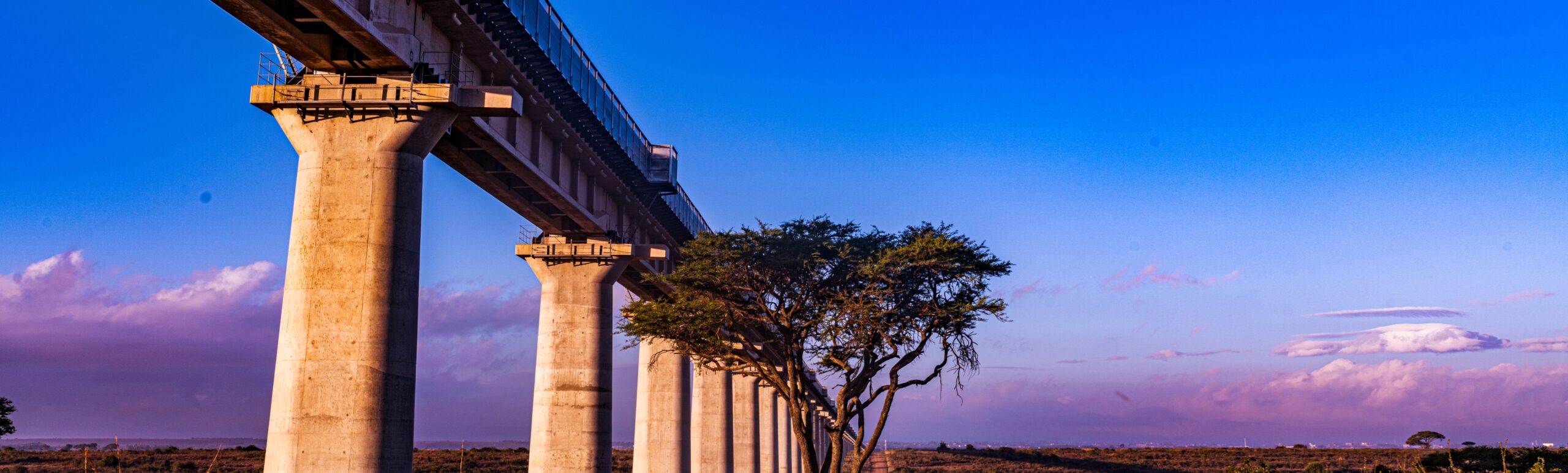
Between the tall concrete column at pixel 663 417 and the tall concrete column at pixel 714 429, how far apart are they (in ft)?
33.3

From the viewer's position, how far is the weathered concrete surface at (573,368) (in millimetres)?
42500

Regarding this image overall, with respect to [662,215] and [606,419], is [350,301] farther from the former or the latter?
[662,215]

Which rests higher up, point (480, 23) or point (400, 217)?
point (480, 23)

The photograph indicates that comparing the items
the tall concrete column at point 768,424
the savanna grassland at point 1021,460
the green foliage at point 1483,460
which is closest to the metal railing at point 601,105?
the savanna grassland at point 1021,460

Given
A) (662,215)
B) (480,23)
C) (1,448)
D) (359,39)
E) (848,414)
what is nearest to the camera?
(359,39)

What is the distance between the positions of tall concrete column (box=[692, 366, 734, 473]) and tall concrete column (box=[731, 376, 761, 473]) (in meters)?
9.02

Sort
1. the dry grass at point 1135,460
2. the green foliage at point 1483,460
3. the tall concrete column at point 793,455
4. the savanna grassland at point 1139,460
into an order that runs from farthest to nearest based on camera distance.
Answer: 1. the dry grass at point 1135,460
2. the savanna grassland at point 1139,460
3. the tall concrete column at point 793,455
4. the green foliage at point 1483,460

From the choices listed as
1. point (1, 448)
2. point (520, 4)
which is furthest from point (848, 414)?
point (1, 448)

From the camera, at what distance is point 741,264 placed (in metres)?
41.5

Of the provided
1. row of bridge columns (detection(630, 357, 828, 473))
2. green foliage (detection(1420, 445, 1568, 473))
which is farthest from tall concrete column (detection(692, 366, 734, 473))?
green foliage (detection(1420, 445, 1568, 473))

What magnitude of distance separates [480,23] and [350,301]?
7369 millimetres

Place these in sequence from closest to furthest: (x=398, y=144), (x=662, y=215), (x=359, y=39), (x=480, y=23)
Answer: (x=359, y=39) < (x=398, y=144) < (x=480, y=23) < (x=662, y=215)

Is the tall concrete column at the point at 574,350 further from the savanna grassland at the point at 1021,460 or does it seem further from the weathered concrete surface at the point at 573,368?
the savanna grassland at the point at 1021,460

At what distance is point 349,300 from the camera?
23.0m
